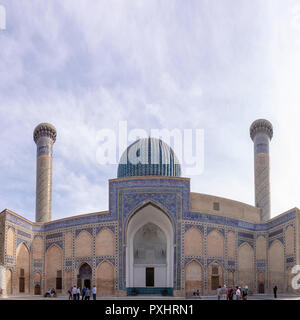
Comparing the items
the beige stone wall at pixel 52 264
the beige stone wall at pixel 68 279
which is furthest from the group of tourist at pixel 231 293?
the beige stone wall at pixel 52 264

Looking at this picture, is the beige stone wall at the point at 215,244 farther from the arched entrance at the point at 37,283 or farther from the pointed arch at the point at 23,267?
the pointed arch at the point at 23,267

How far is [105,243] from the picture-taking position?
79.6 feet

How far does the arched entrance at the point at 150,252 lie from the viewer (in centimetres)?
2477

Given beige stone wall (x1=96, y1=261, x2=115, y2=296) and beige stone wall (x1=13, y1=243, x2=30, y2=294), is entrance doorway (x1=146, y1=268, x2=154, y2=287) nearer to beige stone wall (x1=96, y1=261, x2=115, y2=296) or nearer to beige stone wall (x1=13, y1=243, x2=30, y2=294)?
beige stone wall (x1=96, y1=261, x2=115, y2=296)

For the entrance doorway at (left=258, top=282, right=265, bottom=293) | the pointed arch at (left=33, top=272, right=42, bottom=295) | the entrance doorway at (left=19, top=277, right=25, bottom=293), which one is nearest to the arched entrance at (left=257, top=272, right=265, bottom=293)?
the entrance doorway at (left=258, top=282, right=265, bottom=293)

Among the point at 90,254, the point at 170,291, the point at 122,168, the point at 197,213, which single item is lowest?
the point at 170,291

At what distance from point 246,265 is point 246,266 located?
0.18 feet

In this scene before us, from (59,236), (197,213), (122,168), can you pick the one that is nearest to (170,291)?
(197,213)

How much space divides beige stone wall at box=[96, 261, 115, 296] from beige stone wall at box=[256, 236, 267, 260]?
28.3 ft

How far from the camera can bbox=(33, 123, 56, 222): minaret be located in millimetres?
31078

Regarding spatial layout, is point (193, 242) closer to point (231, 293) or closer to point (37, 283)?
point (231, 293)
